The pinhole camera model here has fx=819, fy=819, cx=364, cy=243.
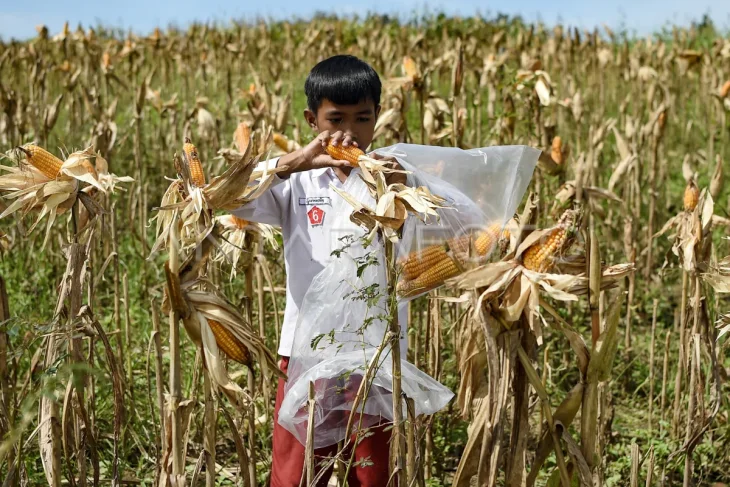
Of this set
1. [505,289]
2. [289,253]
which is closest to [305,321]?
[289,253]

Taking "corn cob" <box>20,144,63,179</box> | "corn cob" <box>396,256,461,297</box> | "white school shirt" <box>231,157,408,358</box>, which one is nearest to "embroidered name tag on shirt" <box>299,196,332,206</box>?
"white school shirt" <box>231,157,408,358</box>

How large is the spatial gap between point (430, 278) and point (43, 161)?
33.5 inches

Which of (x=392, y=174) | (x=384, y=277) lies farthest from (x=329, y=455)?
(x=392, y=174)

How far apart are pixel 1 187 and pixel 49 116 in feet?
7.25

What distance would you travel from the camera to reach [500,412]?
→ 1459mm

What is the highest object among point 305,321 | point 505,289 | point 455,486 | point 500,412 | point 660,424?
point 505,289

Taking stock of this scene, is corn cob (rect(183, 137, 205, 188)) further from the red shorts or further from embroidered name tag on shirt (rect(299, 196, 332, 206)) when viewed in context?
the red shorts

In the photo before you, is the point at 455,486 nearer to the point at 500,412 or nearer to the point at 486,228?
the point at 500,412

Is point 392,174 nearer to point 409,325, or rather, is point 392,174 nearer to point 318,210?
point 318,210

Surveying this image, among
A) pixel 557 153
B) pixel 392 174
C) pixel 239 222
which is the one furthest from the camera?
pixel 557 153

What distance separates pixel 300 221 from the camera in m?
1.93

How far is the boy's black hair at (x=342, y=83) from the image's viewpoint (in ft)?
6.20

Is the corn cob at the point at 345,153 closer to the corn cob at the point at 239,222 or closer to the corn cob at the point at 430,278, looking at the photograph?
the corn cob at the point at 430,278

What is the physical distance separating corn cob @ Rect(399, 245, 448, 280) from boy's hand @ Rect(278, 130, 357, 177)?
0.80ft
